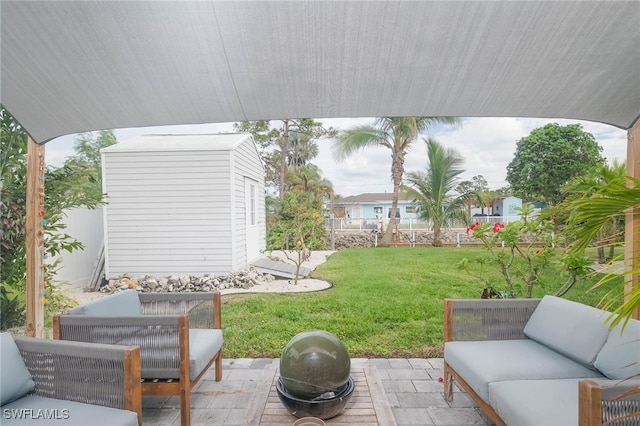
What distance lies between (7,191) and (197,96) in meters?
2.23

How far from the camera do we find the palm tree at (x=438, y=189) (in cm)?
855

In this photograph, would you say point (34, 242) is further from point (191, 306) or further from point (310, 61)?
point (310, 61)

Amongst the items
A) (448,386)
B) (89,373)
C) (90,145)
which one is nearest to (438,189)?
(448,386)

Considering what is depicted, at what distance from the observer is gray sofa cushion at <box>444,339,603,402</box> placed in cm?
191

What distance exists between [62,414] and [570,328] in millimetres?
2801

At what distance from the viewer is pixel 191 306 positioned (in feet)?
9.25

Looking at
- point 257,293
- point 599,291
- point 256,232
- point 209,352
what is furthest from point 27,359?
point 599,291

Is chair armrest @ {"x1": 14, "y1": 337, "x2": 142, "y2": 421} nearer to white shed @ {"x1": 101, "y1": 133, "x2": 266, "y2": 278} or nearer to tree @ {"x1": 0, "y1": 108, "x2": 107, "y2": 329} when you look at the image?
tree @ {"x1": 0, "y1": 108, "x2": 107, "y2": 329}

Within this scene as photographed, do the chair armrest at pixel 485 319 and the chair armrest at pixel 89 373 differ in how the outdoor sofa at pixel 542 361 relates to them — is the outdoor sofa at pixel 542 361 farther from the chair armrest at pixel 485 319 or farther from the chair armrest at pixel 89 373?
the chair armrest at pixel 89 373

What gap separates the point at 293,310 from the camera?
4543 millimetres

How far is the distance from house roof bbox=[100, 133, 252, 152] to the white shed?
27mm

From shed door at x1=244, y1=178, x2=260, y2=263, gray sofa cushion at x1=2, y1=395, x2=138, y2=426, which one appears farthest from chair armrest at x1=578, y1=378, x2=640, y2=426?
shed door at x1=244, y1=178, x2=260, y2=263

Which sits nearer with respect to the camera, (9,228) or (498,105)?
(498,105)

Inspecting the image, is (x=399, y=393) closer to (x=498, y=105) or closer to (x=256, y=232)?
(x=498, y=105)
